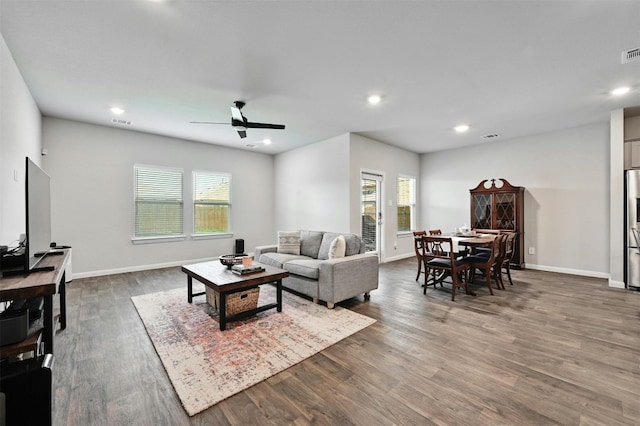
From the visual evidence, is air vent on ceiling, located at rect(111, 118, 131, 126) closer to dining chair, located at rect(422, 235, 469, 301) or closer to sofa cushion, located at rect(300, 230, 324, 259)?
sofa cushion, located at rect(300, 230, 324, 259)

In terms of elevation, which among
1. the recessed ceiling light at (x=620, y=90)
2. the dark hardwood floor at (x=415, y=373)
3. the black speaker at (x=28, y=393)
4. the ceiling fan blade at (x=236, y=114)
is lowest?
the dark hardwood floor at (x=415, y=373)

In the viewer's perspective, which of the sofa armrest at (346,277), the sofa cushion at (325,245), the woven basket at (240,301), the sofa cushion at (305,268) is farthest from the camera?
the sofa cushion at (325,245)

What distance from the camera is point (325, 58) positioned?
2.77 meters

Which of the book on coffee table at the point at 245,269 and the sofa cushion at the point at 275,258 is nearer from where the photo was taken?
the book on coffee table at the point at 245,269

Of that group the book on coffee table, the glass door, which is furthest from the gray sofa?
the glass door

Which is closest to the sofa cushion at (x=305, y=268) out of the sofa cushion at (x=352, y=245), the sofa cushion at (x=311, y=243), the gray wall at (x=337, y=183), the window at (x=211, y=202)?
the sofa cushion at (x=352, y=245)

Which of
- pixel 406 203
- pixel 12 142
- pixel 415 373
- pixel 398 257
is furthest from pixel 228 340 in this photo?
pixel 406 203

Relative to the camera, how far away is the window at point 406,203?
6.95 metres

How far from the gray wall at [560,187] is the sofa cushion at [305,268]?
4767mm

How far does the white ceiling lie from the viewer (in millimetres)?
2129

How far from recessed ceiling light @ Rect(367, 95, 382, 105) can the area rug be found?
2.83 metres

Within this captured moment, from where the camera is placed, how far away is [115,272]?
16.5ft

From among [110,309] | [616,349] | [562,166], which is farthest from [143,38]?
[562,166]

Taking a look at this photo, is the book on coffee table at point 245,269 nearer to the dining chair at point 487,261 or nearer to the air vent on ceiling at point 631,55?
the dining chair at point 487,261
